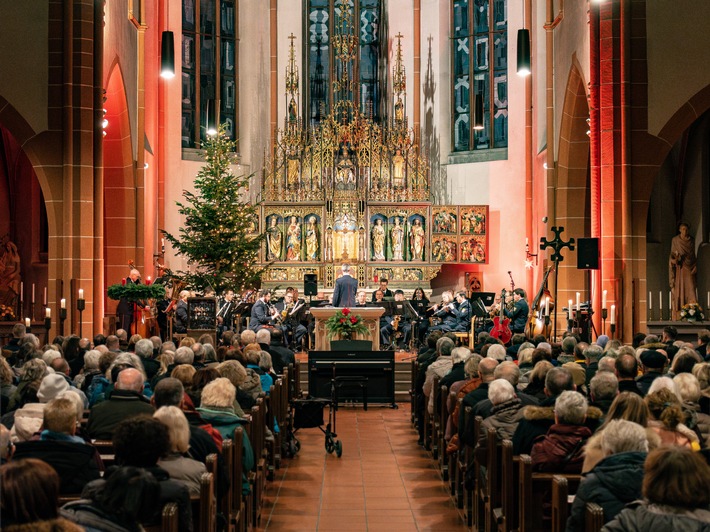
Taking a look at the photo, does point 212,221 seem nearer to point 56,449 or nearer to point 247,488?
point 247,488

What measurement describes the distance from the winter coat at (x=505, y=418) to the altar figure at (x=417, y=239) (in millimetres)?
16777

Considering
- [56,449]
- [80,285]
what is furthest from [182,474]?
[80,285]

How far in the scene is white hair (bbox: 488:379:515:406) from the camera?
313 inches

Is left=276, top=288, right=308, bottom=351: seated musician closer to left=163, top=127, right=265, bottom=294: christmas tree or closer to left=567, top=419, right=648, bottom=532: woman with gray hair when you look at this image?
left=163, top=127, right=265, bottom=294: christmas tree

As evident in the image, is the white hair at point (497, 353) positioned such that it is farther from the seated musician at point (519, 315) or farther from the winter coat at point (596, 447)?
the seated musician at point (519, 315)

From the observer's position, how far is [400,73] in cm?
2641

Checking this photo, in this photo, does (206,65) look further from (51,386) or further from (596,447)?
(596,447)

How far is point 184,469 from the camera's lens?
18.4ft

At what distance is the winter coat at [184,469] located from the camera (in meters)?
5.57

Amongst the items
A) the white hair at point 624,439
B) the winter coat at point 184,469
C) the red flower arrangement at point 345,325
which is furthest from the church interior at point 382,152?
the white hair at point 624,439

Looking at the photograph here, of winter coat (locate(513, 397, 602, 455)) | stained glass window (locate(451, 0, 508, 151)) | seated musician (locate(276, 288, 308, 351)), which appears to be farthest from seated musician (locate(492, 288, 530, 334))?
winter coat (locate(513, 397, 602, 455))

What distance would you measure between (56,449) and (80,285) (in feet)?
39.4

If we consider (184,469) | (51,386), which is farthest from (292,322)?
(184,469)

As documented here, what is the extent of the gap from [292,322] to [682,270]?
7960mm
